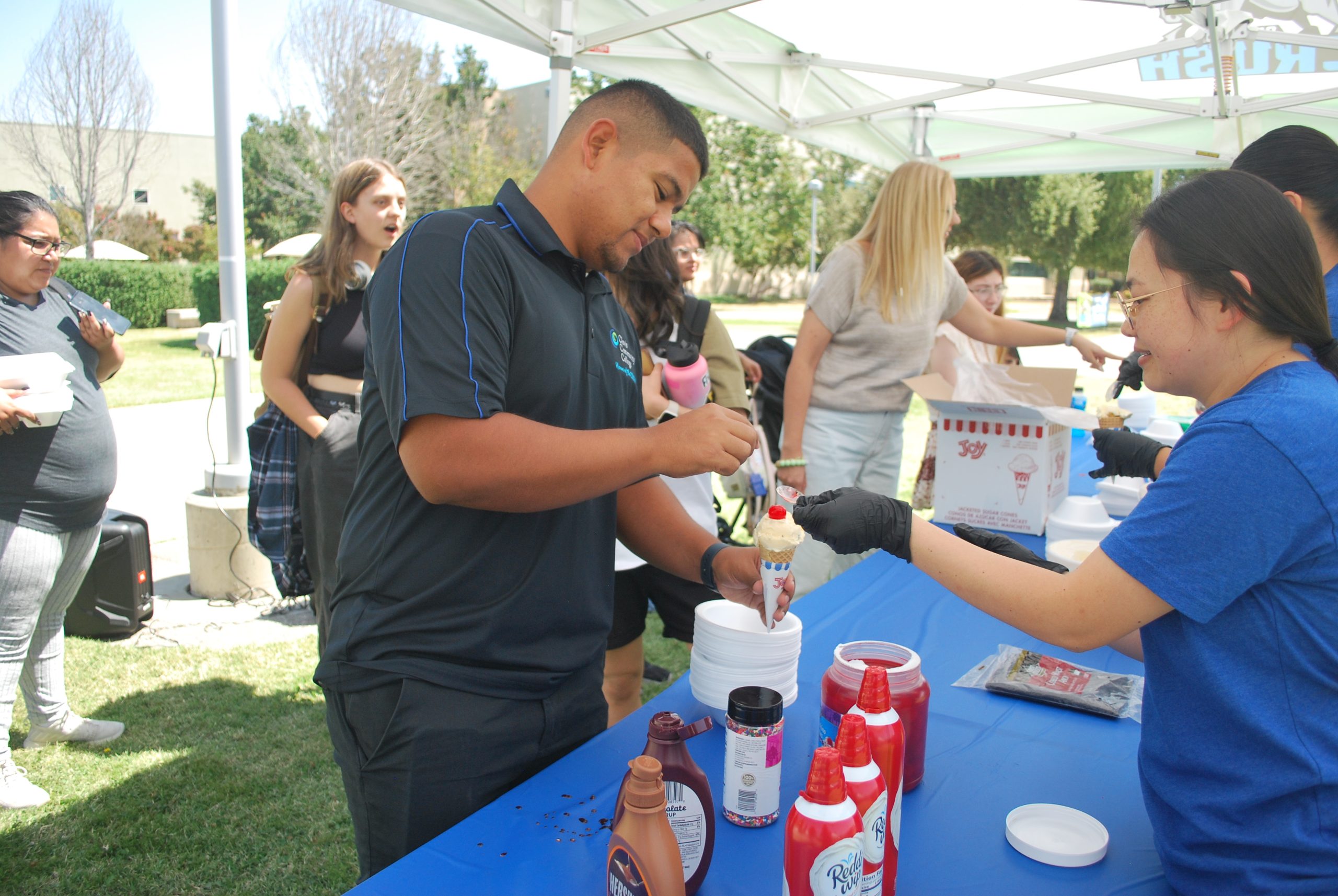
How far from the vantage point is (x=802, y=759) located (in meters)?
1.68

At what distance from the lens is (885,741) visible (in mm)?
1235

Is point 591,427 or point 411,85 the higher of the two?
point 411,85

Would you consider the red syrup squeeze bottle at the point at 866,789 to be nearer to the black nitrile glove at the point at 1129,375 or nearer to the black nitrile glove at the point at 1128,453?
the black nitrile glove at the point at 1128,453

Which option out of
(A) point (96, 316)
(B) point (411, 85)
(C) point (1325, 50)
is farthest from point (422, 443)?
(B) point (411, 85)

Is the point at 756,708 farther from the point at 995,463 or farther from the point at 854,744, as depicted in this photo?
the point at 995,463

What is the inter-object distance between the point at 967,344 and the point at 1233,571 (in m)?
3.85

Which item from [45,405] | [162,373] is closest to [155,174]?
[162,373]

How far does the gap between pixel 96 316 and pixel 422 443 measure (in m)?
2.84

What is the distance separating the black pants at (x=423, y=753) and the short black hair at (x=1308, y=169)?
2286 mm

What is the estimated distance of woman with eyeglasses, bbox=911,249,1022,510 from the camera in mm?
4637

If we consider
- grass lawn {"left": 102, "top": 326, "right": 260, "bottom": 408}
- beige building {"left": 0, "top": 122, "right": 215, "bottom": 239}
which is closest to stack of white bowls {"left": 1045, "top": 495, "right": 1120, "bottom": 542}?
beige building {"left": 0, "top": 122, "right": 215, "bottom": 239}

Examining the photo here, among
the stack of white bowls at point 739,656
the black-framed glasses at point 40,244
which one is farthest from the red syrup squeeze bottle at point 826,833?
the black-framed glasses at point 40,244

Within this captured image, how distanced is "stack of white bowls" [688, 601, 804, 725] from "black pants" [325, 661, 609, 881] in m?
0.32

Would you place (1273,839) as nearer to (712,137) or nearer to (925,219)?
(925,219)
